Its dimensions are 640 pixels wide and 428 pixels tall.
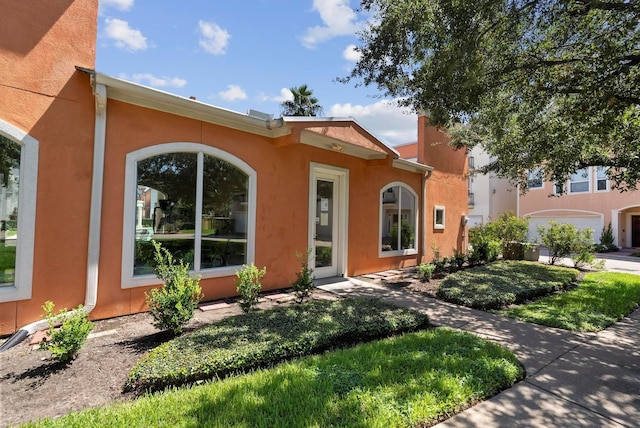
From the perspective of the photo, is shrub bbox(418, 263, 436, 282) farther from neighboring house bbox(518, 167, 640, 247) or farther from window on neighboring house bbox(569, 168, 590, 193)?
window on neighboring house bbox(569, 168, 590, 193)

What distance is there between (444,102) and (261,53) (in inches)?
201

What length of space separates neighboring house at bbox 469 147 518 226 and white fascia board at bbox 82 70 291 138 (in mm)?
23846

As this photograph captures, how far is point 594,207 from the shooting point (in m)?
24.0

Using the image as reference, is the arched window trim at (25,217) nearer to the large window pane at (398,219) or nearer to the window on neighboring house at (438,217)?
the large window pane at (398,219)

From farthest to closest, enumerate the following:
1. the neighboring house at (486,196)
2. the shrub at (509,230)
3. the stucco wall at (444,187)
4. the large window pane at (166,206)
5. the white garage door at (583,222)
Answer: the neighboring house at (486,196) → the white garage door at (583,222) → the shrub at (509,230) → the stucco wall at (444,187) → the large window pane at (166,206)

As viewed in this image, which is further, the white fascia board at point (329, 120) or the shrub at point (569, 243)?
the shrub at point (569, 243)

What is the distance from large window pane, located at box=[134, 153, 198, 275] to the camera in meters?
5.34

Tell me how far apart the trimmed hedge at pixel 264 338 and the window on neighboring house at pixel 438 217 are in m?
6.78

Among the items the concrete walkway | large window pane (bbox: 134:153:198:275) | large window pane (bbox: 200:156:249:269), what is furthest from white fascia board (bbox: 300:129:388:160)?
the concrete walkway

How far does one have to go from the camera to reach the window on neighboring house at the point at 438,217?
11.6 m

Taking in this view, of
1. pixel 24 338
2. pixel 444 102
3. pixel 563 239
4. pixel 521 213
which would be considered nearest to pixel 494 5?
pixel 444 102

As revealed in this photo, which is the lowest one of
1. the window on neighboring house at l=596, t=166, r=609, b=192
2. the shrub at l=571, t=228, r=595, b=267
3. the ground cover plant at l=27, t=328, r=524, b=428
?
the ground cover plant at l=27, t=328, r=524, b=428

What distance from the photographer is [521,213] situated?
27281mm

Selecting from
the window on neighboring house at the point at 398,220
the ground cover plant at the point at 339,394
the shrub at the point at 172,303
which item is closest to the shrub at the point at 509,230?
the window on neighboring house at the point at 398,220
